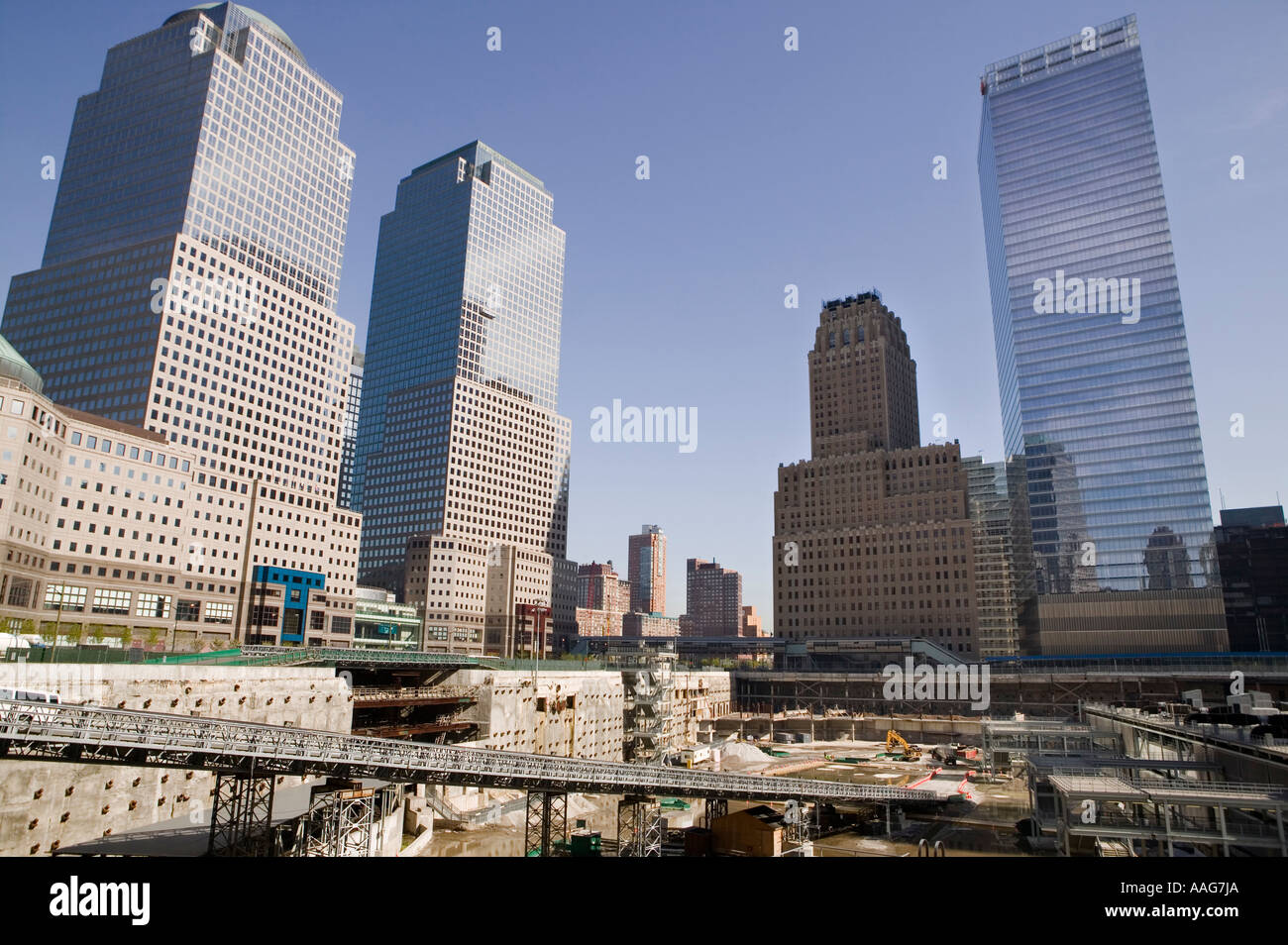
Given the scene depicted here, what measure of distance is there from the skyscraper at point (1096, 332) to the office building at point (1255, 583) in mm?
36320

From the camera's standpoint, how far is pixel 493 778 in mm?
36469

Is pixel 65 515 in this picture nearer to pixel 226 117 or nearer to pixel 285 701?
pixel 285 701

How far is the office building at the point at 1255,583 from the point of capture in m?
171

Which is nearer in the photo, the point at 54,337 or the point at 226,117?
the point at 54,337

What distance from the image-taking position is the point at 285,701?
53.1 metres

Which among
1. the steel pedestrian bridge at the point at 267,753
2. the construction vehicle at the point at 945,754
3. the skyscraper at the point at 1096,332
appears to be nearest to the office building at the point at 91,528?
the steel pedestrian bridge at the point at 267,753

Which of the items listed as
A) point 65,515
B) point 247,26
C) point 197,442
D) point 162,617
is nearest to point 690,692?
point 162,617

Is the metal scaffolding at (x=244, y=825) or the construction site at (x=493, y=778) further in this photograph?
the construction site at (x=493, y=778)

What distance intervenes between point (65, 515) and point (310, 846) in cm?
7697

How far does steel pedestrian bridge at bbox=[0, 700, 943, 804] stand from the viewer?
26859mm

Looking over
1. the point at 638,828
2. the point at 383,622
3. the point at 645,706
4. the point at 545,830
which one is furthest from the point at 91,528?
the point at 545,830

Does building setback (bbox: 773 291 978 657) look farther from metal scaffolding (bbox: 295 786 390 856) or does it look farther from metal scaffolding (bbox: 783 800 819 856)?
metal scaffolding (bbox: 295 786 390 856)

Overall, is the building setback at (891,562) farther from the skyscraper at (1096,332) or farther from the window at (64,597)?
the window at (64,597)

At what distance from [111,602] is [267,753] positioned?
8523cm
